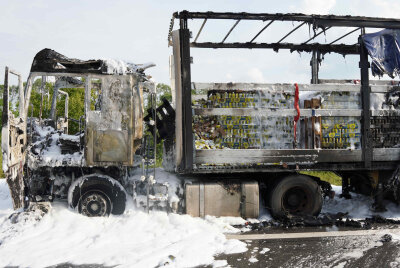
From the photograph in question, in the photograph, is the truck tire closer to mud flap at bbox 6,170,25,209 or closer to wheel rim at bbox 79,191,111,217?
wheel rim at bbox 79,191,111,217

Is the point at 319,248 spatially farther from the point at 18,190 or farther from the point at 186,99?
the point at 18,190

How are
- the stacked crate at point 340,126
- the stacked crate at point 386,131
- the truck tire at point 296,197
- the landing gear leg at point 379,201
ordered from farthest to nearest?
the landing gear leg at point 379,201
the stacked crate at point 386,131
the stacked crate at point 340,126
the truck tire at point 296,197

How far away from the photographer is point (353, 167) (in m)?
6.86

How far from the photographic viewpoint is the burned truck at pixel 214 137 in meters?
6.04

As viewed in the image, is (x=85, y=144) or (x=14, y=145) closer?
(x=14, y=145)

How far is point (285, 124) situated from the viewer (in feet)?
22.2

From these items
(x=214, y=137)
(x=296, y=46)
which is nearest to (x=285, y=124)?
(x=214, y=137)

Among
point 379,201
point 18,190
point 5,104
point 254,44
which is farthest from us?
point 254,44

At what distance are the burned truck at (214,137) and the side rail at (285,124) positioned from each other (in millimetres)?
20

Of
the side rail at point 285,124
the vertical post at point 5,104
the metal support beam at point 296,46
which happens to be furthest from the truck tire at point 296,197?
the vertical post at point 5,104

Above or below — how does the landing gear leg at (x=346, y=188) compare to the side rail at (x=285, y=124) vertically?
below

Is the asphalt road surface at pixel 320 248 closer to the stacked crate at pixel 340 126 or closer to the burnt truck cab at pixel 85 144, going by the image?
the stacked crate at pixel 340 126

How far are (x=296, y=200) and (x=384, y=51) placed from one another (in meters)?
3.58

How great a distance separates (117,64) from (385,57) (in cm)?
541
